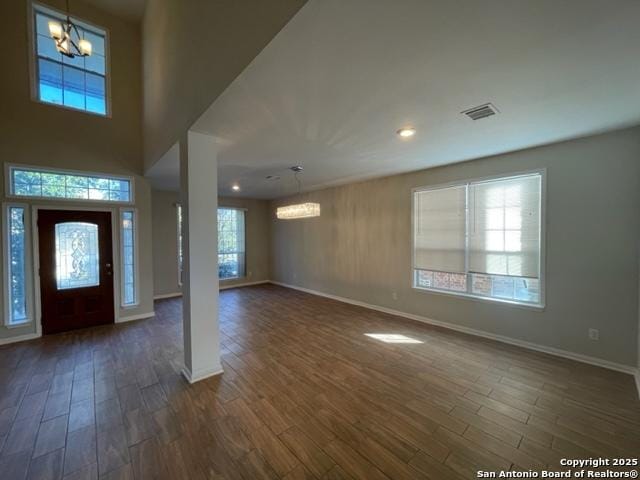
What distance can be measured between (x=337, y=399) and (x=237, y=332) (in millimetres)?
2175

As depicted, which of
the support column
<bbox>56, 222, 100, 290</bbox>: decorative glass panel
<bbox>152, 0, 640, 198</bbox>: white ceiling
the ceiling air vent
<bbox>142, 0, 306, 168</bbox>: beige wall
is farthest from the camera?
<bbox>56, 222, 100, 290</bbox>: decorative glass panel

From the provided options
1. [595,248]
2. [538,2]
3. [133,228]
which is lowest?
[595,248]

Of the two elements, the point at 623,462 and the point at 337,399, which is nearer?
the point at 623,462

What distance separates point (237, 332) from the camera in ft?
12.9

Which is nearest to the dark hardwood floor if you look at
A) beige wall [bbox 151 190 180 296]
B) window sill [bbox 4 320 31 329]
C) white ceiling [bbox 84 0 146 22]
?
window sill [bbox 4 320 31 329]

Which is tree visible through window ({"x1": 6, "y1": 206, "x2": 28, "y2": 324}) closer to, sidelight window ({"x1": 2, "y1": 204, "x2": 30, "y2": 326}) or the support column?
sidelight window ({"x1": 2, "y1": 204, "x2": 30, "y2": 326})

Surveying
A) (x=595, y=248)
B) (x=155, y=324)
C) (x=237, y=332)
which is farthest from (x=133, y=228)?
(x=595, y=248)

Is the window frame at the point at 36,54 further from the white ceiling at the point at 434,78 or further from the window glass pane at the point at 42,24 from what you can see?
the white ceiling at the point at 434,78

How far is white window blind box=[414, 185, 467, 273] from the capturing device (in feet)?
12.9

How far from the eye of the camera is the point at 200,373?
267 cm

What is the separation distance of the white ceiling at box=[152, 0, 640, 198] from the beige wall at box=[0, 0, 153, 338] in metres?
2.75

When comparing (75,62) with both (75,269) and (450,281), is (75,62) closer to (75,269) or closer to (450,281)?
(75,269)

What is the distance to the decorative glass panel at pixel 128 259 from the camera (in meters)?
4.57

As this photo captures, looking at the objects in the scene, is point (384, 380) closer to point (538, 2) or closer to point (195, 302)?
point (195, 302)
